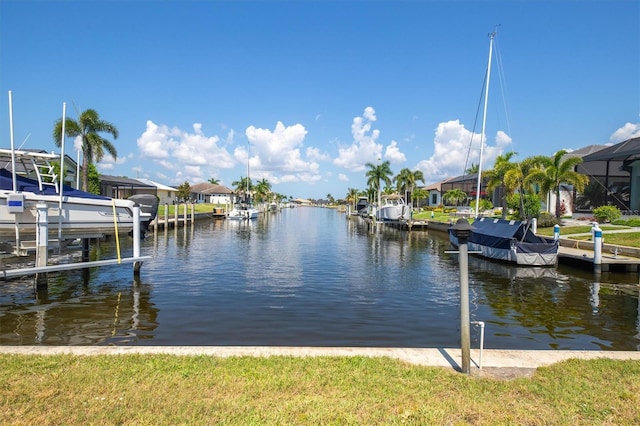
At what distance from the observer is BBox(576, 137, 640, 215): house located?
1462 inches

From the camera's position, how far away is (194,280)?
55.8ft

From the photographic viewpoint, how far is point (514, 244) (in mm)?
21750

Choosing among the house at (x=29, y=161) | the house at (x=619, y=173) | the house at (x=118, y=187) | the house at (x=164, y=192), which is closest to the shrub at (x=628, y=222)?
the house at (x=619, y=173)

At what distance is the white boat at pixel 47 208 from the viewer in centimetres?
1236

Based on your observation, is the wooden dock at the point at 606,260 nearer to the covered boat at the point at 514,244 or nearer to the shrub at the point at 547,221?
the covered boat at the point at 514,244

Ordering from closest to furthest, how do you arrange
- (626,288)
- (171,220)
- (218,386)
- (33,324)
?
(218,386) → (33,324) → (626,288) → (171,220)

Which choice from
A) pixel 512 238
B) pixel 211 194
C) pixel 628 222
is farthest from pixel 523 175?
pixel 211 194

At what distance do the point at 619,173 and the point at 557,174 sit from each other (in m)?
14.3

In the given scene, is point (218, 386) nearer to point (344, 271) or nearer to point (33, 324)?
point (33, 324)

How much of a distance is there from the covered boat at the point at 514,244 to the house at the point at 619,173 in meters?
19.2

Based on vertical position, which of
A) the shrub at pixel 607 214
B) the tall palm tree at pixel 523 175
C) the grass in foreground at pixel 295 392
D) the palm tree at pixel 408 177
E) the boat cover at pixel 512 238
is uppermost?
the palm tree at pixel 408 177

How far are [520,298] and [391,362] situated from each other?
10.7 m

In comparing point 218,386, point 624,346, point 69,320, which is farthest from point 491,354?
point 69,320

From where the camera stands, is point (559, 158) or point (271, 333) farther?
point (559, 158)
